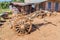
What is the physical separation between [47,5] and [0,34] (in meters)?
10.5

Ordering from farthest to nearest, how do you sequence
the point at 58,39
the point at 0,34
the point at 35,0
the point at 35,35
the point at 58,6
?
1. the point at 35,0
2. the point at 58,6
3. the point at 0,34
4. the point at 35,35
5. the point at 58,39

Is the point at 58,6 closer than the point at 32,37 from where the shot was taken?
No

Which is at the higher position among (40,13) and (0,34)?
(40,13)

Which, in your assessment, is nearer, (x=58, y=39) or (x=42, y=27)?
(x=58, y=39)

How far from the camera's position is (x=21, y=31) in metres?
11.2

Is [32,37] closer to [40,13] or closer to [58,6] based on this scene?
[40,13]

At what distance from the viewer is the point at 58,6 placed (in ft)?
66.4

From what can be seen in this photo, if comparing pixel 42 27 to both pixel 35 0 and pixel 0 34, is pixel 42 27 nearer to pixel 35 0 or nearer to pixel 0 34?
pixel 0 34

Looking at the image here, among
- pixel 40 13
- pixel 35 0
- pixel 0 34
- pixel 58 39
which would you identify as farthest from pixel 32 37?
pixel 35 0

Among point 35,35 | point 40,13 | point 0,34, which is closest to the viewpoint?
point 35,35

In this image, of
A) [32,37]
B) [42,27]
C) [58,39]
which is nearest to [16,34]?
[32,37]

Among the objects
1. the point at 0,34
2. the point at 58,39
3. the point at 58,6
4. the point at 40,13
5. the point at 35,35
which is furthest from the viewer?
the point at 58,6

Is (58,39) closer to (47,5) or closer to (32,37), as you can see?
(32,37)

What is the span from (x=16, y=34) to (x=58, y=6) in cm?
1045
